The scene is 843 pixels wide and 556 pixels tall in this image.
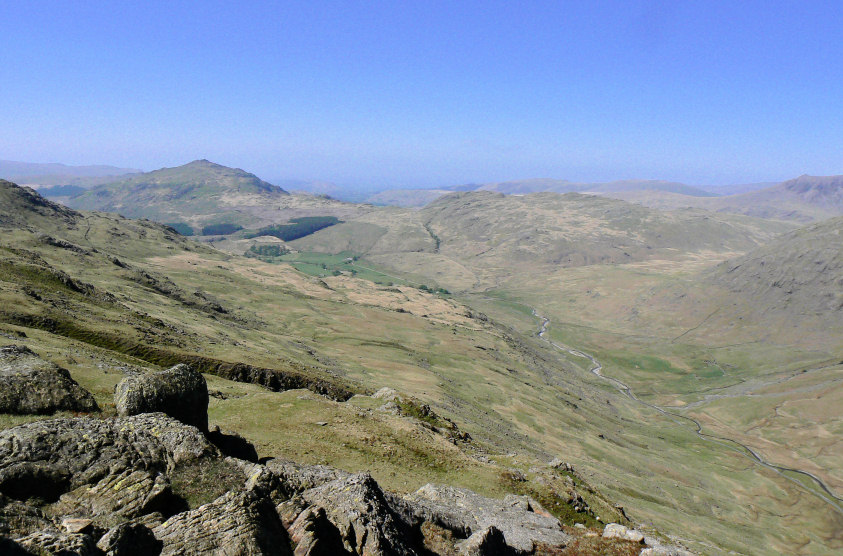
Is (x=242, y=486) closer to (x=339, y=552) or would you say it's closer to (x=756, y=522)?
(x=339, y=552)

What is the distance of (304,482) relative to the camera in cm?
2794

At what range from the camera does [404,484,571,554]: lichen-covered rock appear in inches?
1246

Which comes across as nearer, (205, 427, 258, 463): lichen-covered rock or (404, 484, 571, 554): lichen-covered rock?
(404, 484, 571, 554): lichen-covered rock

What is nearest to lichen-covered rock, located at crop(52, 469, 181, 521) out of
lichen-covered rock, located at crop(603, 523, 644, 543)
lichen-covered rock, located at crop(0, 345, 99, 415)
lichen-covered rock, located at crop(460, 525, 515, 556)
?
lichen-covered rock, located at crop(0, 345, 99, 415)

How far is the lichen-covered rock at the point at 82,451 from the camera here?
64.5 feet

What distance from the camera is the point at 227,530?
60.2 feet

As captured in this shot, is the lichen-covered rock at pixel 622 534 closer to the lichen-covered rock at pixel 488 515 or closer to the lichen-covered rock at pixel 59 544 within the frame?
the lichen-covered rock at pixel 488 515

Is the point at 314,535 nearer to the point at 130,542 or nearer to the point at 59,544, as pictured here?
the point at 130,542

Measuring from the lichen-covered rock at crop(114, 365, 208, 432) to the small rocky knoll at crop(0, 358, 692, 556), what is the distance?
0.24 feet

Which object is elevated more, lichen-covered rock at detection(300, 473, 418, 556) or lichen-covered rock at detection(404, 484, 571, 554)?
lichen-covered rock at detection(300, 473, 418, 556)

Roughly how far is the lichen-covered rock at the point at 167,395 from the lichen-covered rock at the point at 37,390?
2210 mm

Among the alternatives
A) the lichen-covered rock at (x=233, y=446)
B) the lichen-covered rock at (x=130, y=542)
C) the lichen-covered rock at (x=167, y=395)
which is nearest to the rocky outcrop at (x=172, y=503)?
the lichen-covered rock at (x=130, y=542)

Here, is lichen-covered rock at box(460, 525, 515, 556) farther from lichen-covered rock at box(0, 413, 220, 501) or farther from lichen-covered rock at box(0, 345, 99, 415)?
lichen-covered rock at box(0, 345, 99, 415)

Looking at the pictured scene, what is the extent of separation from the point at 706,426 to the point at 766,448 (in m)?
22.2
